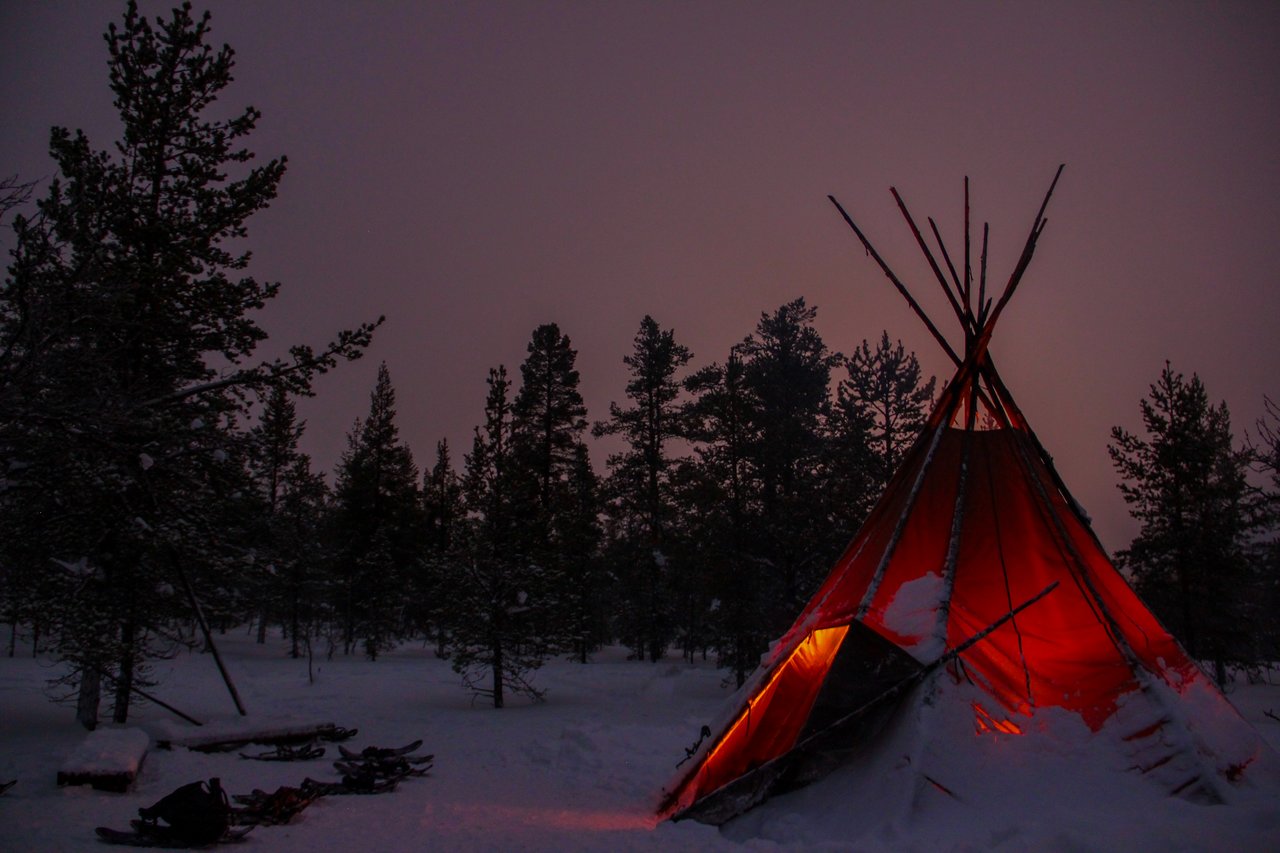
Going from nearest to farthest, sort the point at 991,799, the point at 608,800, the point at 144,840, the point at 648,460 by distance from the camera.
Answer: the point at 991,799
the point at 144,840
the point at 608,800
the point at 648,460

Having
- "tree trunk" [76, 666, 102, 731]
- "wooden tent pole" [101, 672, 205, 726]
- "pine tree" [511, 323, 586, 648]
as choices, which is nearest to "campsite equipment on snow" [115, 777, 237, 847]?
"wooden tent pole" [101, 672, 205, 726]

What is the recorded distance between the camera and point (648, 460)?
98.7ft

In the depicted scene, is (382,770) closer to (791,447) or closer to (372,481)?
(791,447)

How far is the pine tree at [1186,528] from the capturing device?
21016 millimetres

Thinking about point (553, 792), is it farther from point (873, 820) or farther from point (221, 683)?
point (221, 683)

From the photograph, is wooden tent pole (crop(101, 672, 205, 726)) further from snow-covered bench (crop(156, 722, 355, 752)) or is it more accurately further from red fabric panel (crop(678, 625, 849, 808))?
red fabric panel (crop(678, 625, 849, 808))

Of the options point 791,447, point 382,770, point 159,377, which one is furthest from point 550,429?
point 382,770

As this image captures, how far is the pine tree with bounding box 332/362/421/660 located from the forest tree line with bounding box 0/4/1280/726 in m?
0.15

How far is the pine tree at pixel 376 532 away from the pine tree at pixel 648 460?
37.1 feet

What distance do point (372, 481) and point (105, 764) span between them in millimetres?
29261

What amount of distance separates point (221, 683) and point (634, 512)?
15.8m

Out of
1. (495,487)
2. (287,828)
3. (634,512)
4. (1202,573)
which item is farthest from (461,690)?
(1202,573)

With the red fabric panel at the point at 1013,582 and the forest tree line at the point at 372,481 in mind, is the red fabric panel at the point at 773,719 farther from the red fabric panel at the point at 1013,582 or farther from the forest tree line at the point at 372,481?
the forest tree line at the point at 372,481

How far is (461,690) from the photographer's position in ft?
69.3
